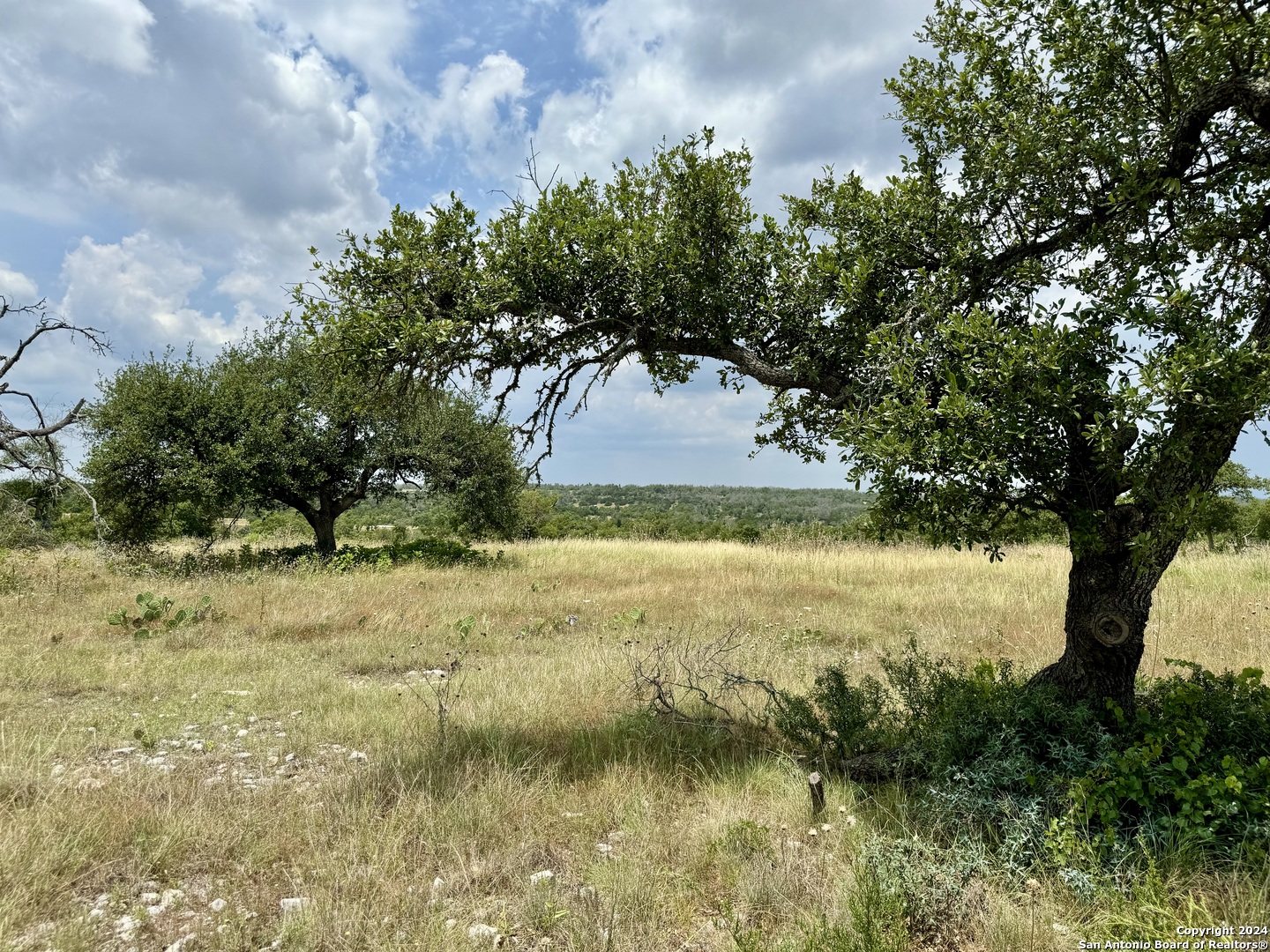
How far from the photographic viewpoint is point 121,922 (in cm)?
365

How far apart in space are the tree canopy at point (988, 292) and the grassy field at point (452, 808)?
232cm

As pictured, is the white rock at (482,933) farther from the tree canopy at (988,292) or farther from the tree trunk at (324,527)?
the tree trunk at (324,527)

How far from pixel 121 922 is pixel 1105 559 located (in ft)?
23.8

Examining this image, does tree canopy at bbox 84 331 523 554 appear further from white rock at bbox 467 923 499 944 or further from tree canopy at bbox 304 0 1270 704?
white rock at bbox 467 923 499 944

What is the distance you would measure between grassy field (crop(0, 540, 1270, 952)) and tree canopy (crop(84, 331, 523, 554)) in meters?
8.48

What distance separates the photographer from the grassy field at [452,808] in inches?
143

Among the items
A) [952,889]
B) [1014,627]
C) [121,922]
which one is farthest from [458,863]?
[1014,627]

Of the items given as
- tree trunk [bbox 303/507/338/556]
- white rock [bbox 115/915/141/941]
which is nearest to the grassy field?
white rock [bbox 115/915/141/941]

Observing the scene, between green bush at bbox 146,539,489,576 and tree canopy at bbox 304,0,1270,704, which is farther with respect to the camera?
green bush at bbox 146,539,489,576

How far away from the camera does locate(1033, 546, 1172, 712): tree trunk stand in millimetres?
5082

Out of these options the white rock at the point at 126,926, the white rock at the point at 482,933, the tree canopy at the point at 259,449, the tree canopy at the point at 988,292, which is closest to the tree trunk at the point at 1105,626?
the tree canopy at the point at 988,292

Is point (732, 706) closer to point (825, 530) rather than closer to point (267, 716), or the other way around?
point (267, 716)

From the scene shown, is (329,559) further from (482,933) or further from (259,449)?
(482,933)

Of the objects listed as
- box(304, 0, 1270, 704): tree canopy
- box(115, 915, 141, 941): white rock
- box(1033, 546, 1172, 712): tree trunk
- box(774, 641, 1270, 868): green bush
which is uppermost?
box(304, 0, 1270, 704): tree canopy
